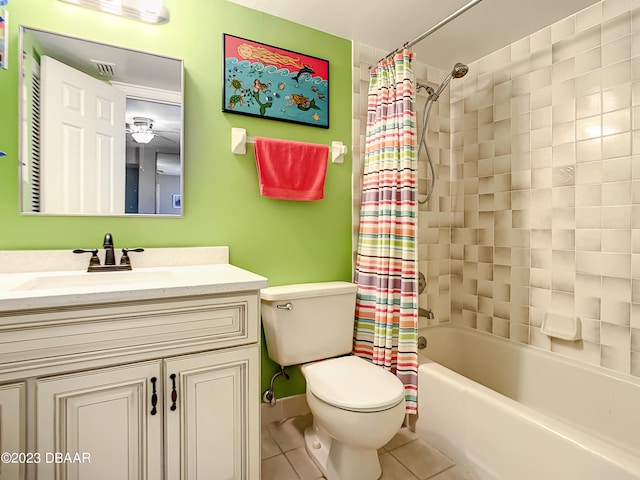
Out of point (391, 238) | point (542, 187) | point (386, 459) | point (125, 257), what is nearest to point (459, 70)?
point (542, 187)

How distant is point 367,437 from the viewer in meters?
1.31

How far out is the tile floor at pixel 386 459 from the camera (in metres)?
1.50

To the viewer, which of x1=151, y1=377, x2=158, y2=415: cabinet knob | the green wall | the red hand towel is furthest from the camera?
the red hand towel

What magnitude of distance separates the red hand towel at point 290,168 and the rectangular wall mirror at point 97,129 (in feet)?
1.29

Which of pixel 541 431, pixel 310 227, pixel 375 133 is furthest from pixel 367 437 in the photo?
pixel 375 133

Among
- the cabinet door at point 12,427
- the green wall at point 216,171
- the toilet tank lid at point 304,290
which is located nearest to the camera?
the cabinet door at point 12,427

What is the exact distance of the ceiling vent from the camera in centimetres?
147

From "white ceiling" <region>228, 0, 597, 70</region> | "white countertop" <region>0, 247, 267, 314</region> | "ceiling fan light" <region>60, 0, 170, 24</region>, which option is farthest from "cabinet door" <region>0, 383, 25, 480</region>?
"white ceiling" <region>228, 0, 597, 70</region>

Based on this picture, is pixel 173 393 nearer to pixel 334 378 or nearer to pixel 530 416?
pixel 334 378

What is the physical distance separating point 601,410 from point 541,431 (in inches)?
24.8

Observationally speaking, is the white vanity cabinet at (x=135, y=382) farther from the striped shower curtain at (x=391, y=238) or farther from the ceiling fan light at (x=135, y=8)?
→ the ceiling fan light at (x=135, y=8)

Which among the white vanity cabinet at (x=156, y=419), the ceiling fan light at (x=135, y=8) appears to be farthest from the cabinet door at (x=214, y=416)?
the ceiling fan light at (x=135, y=8)

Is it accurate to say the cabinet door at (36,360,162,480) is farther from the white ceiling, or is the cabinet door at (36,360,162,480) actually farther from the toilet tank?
the white ceiling

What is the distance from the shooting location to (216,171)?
5.61 ft
